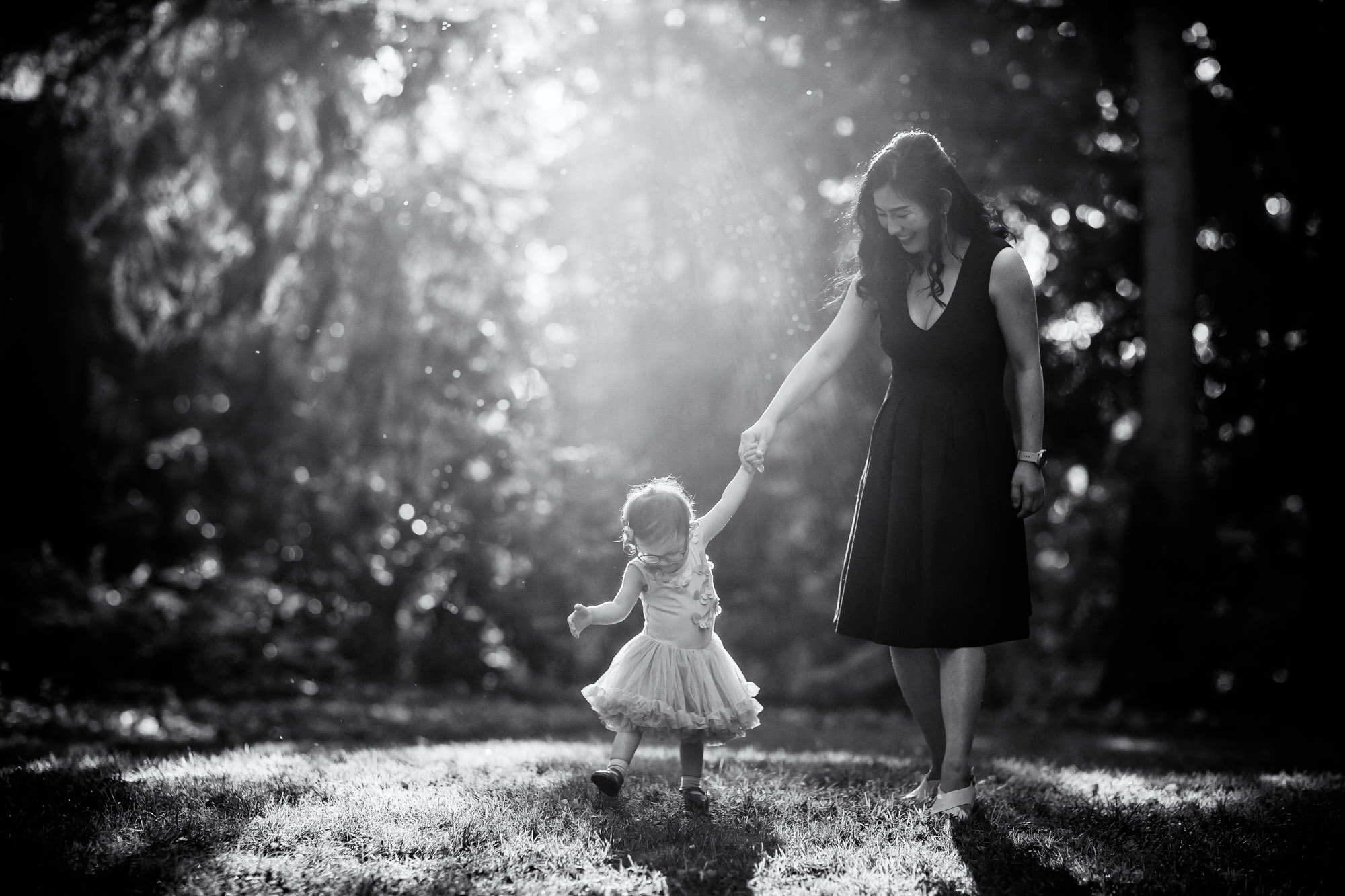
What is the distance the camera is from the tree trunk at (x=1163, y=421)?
29.0ft

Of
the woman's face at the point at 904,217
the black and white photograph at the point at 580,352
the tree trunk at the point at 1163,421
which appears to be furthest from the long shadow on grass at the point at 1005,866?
the tree trunk at the point at 1163,421

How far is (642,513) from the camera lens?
349cm

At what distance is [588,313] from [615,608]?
269 inches

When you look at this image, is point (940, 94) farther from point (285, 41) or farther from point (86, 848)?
point (86, 848)

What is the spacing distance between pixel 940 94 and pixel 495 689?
6.24 metres

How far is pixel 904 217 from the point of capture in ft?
11.6

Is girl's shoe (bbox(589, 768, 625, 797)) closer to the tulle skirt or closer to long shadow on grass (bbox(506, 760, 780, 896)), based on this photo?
long shadow on grass (bbox(506, 760, 780, 896))

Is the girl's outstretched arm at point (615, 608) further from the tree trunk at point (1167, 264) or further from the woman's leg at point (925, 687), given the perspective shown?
the tree trunk at point (1167, 264)

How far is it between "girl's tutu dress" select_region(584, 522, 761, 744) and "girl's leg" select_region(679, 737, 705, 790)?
1.2 inches

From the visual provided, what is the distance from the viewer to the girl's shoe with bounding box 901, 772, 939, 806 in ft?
12.1

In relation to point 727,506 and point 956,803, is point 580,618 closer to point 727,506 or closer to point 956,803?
point 727,506

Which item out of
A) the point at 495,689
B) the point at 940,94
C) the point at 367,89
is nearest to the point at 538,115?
the point at 367,89

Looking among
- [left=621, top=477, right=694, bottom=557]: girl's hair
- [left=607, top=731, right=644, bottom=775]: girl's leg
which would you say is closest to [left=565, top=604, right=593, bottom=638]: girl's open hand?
[left=621, top=477, right=694, bottom=557]: girl's hair

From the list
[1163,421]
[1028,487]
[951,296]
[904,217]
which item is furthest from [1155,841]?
[1163,421]
